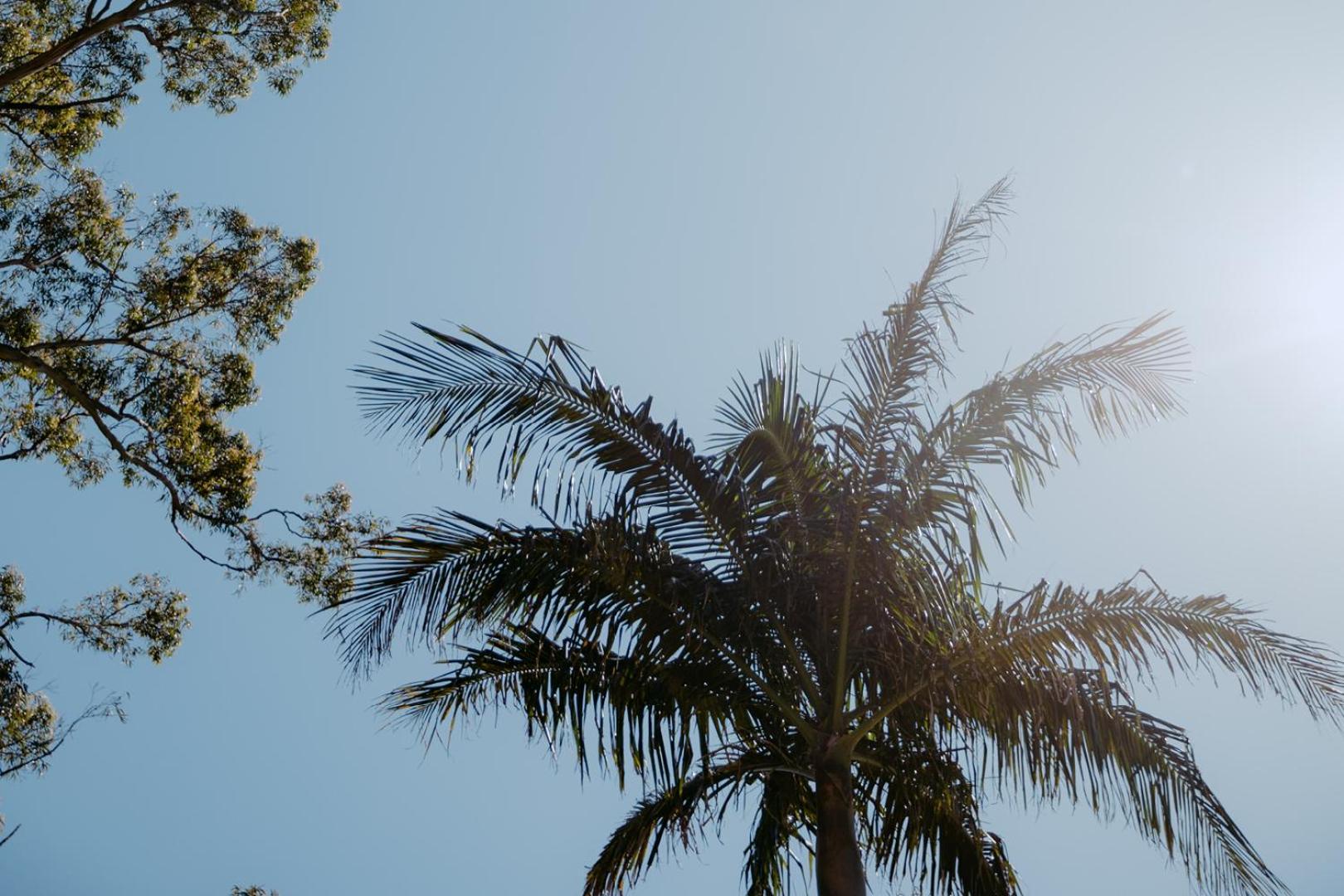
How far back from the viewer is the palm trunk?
5.98 meters

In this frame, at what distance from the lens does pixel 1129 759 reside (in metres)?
6.39

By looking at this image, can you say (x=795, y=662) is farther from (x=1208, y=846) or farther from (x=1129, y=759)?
(x=1208, y=846)

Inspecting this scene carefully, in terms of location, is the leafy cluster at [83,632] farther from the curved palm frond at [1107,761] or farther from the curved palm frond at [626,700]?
the curved palm frond at [1107,761]

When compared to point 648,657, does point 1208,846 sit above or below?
below

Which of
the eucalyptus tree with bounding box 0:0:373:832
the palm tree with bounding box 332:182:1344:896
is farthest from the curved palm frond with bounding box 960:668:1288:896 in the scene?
the eucalyptus tree with bounding box 0:0:373:832

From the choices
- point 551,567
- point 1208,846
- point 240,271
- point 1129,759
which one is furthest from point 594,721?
point 240,271

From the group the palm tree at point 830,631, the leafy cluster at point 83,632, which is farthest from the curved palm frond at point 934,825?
the leafy cluster at point 83,632

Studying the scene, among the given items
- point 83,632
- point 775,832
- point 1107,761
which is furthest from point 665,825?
point 83,632

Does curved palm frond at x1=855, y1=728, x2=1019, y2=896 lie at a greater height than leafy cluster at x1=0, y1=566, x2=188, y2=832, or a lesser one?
lesser

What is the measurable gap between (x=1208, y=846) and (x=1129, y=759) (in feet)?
1.98

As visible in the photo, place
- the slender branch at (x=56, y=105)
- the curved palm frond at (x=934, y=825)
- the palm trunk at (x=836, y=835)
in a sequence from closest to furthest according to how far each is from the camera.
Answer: the palm trunk at (x=836, y=835)
the curved palm frond at (x=934, y=825)
the slender branch at (x=56, y=105)

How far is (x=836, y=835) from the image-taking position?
20.0 ft

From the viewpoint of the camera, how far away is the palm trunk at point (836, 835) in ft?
19.6

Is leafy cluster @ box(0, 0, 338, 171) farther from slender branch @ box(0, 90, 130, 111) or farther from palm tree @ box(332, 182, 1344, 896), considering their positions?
palm tree @ box(332, 182, 1344, 896)
